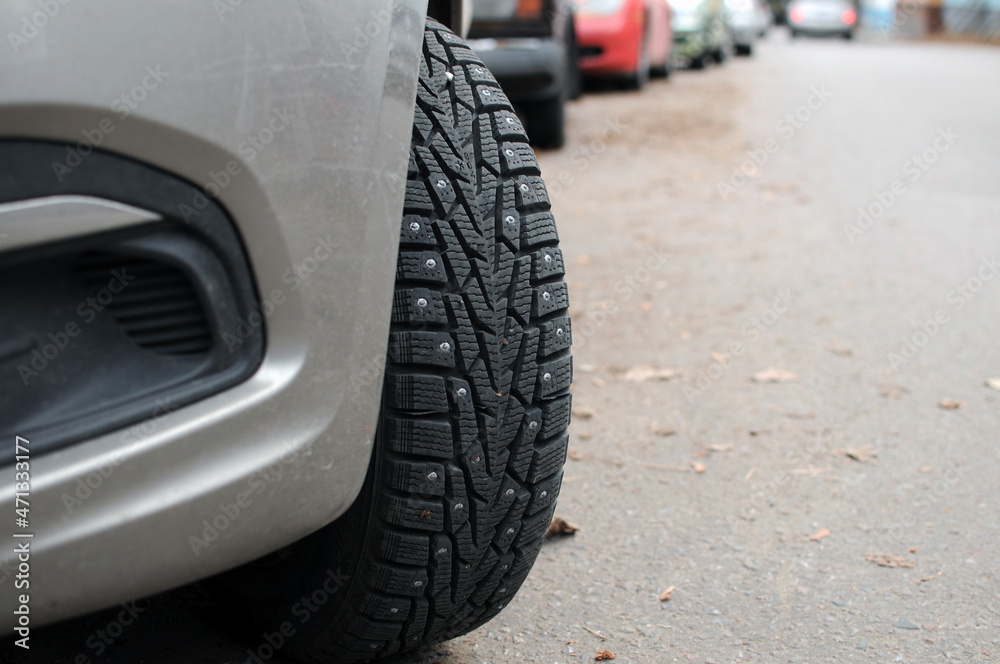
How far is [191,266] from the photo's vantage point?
112cm

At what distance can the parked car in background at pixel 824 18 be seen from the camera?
26.7 meters

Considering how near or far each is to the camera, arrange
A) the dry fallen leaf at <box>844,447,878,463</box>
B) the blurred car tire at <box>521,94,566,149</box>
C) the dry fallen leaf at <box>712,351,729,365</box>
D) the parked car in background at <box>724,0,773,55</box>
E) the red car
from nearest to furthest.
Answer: the dry fallen leaf at <box>844,447,878,463</box>, the dry fallen leaf at <box>712,351,729,365</box>, the blurred car tire at <box>521,94,566,149</box>, the red car, the parked car in background at <box>724,0,773,55</box>

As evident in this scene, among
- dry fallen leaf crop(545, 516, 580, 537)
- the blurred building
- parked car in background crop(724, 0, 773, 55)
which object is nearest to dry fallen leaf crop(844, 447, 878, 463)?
dry fallen leaf crop(545, 516, 580, 537)

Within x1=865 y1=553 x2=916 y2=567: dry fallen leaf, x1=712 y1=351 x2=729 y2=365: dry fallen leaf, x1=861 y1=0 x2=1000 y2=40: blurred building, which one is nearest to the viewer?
x1=865 y1=553 x2=916 y2=567: dry fallen leaf

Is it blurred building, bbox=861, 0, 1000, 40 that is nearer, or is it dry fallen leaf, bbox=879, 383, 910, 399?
dry fallen leaf, bbox=879, 383, 910, 399

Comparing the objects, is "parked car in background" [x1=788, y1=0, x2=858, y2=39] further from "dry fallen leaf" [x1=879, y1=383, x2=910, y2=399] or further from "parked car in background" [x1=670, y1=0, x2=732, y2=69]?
"dry fallen leaf" [x1=879, y1=383, x2=910, y2=399]

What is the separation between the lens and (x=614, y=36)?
31.6ft

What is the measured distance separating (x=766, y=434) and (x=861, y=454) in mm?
276

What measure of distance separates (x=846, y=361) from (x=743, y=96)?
328 inches

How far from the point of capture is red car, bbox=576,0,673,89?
31.4 feet

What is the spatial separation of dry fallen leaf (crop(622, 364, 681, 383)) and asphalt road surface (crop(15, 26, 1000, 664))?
0.01 meters

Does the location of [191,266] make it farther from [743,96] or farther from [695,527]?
[743,96]

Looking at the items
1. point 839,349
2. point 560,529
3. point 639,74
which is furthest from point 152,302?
point 639,74

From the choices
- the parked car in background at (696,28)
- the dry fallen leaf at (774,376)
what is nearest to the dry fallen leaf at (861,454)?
the dry fallen leaf at (774,376)
